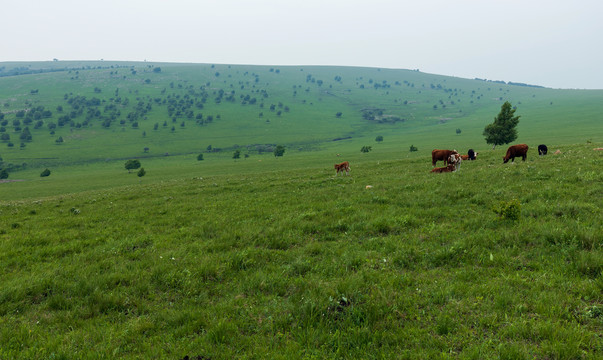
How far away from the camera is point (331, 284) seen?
649cm

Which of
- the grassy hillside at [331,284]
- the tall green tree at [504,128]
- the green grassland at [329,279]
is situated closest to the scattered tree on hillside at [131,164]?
the green grassland at [329,279]

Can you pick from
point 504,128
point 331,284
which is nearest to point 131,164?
point 504,128

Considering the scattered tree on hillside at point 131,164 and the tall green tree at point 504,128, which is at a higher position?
the tall green tree at point 504,128

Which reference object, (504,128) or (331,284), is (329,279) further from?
(504,128)

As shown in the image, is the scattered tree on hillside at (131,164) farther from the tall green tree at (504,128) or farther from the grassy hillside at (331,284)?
the tall green tree at (504,128)

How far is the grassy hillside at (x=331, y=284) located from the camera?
4.77 metres

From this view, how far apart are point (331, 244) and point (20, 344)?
758cm

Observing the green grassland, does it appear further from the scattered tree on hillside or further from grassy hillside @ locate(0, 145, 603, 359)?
the scattered tree on hillside

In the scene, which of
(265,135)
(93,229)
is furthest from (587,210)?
(265,135)

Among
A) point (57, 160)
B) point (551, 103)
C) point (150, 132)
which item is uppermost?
point (551, 103)

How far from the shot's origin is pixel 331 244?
9.25m

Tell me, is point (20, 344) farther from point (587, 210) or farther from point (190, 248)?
point (587, 210)

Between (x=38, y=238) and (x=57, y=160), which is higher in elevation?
(x=38, y=238)

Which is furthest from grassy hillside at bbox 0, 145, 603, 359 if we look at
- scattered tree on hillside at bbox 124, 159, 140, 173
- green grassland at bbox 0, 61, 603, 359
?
scattered tree on hillside at bbox 124, 159, 140, 173
